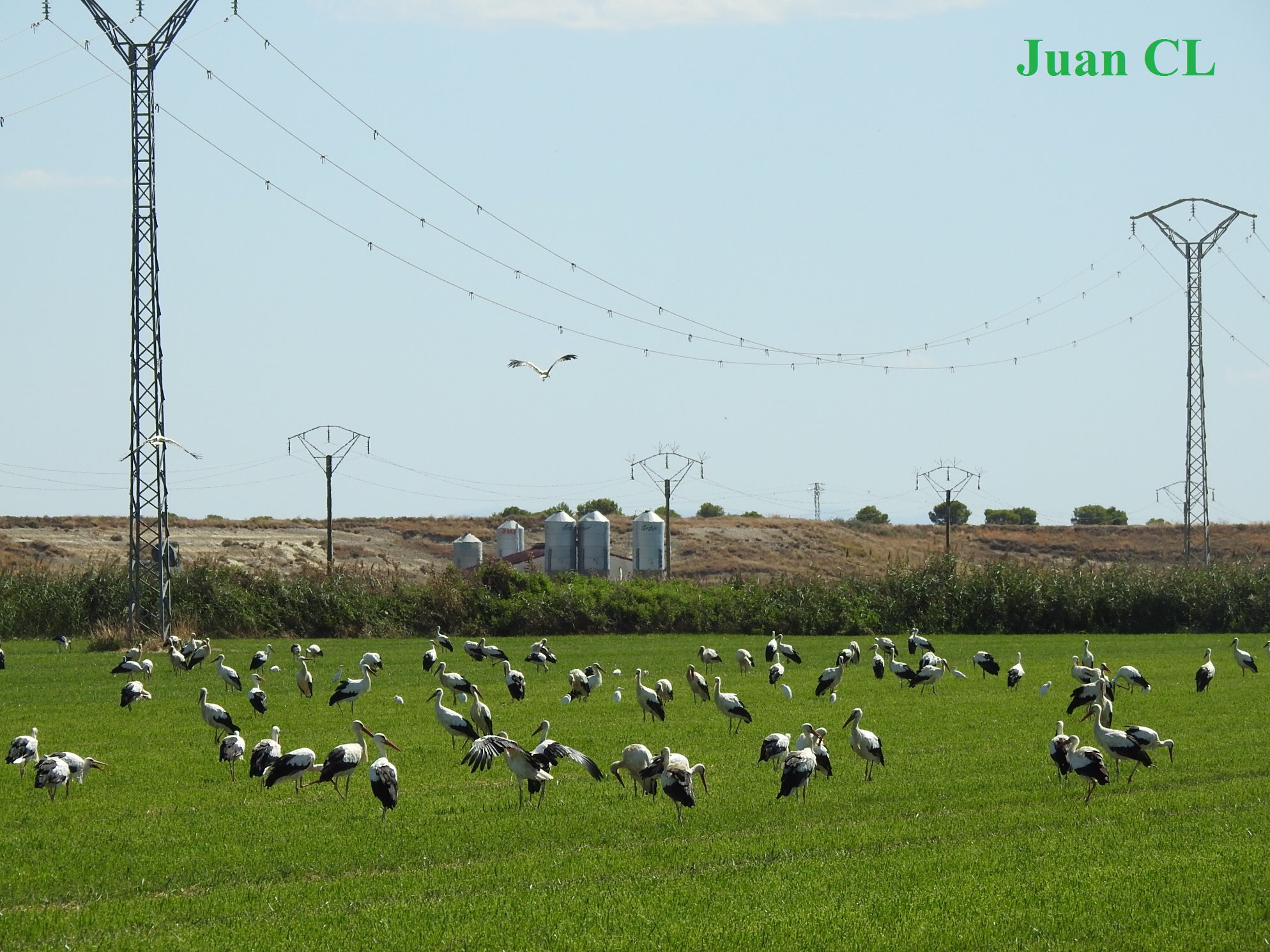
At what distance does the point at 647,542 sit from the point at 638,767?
70.0m

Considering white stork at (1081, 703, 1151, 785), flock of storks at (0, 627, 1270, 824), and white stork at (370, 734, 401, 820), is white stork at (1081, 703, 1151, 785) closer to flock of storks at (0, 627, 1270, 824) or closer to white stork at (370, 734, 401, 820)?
flock of storks at (0, 627, 1270, 824)

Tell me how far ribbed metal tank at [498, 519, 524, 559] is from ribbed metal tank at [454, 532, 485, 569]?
21.1 ft

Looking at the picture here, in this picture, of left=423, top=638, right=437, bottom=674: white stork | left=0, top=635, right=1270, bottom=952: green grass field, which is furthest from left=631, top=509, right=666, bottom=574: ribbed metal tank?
left=0, top=635, right=1270, bottom=952: green grass field

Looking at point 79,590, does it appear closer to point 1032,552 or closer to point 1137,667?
point 1137,667

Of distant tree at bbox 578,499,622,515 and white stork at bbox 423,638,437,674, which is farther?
distant tree at bbox 578,499,622,515

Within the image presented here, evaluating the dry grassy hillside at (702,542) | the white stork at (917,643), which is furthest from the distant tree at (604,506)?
the white stork at (917,643)

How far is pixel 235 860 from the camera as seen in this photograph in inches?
499

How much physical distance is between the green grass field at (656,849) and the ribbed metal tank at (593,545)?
6013cm

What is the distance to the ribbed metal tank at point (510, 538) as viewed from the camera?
311ft

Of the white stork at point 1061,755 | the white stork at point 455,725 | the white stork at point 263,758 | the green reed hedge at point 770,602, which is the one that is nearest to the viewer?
the white stork at point 1061,755

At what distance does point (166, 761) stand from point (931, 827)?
10669 millimetres

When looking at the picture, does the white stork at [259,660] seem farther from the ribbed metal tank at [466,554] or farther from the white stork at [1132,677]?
the ribbed metal tank at [466,554]

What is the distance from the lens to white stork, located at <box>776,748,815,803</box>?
15.0m

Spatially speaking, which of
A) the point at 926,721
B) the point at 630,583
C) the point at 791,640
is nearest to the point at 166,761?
the point at 926,721
